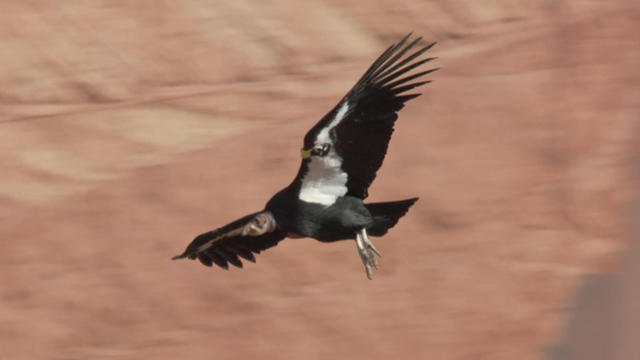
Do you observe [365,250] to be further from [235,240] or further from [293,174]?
Result: [293,174]

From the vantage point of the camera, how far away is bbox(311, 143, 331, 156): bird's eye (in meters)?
10.3

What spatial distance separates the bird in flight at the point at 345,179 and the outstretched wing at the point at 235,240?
1cm

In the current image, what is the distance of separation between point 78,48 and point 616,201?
26.3 ft

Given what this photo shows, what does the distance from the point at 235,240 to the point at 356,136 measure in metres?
1.60

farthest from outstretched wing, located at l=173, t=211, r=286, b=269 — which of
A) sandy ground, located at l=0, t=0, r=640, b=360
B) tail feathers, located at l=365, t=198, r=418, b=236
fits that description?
sandy ground, located at l=0, t=0, r=640, b=360

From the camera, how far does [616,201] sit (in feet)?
56.2

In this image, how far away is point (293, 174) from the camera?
57.4 feet

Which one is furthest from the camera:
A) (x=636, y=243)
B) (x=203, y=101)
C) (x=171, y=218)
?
(x=203, y=101)

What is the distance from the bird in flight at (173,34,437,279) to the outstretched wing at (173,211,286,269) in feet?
0.03

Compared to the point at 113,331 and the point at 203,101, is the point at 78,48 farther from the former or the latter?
the point at 113,331

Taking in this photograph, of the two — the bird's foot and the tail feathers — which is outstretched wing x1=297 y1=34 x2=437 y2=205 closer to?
the tail feathers

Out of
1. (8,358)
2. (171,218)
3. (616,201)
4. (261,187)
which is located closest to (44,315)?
(8,358)

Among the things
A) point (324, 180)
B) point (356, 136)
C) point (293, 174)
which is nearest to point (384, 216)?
point (324, 180)

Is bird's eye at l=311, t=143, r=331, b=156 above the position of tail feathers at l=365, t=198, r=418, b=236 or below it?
above
